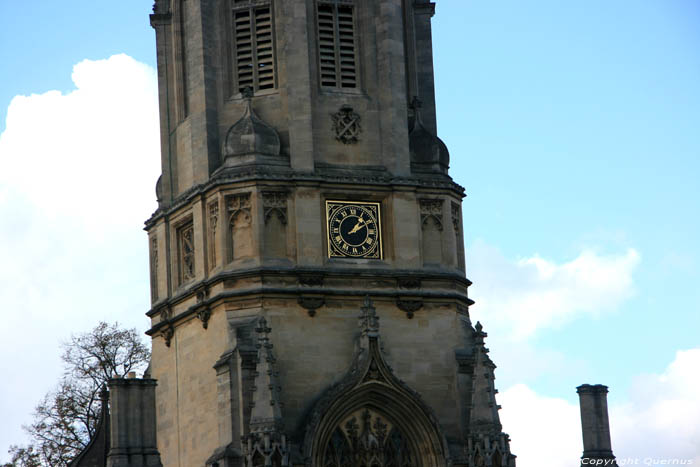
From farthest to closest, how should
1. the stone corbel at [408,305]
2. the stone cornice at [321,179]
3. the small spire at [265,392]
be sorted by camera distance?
1. the stone corbel at [408,305]
2. the stone cornice at [321,179]
3. the small spire at [265,392]

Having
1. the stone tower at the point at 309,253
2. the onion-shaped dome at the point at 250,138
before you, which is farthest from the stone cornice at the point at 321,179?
the onion-shaped dome at the point at 250,138

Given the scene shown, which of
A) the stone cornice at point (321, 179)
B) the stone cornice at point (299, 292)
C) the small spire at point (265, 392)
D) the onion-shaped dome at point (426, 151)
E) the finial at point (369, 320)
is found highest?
the onion-shaped dome at point (426, 151)

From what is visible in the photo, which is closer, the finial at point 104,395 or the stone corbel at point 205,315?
the stone corbel at point 205,315

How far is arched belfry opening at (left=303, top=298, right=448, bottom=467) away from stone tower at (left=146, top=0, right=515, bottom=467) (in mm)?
41

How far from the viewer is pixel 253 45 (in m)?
59.6

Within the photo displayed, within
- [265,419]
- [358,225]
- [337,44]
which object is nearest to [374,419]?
[265,419]

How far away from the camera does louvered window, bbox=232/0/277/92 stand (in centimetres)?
5938

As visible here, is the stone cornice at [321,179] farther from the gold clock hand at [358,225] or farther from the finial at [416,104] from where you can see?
the finial at [416,104]

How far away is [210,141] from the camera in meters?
59.0

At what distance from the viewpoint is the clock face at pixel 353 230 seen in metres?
57.8

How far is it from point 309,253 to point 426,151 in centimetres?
463

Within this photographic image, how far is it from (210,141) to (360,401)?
798cm

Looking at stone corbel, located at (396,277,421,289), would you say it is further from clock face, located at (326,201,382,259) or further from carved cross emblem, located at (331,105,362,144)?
carved cross emblem, located at (331,105,362,144)

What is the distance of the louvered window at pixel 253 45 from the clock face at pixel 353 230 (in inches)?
152
